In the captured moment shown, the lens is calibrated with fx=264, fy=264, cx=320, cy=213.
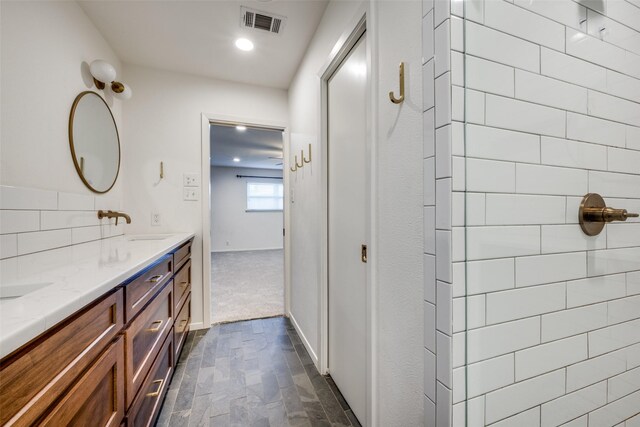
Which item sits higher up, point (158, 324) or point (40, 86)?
point (40, 86)

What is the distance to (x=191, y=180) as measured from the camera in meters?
2.51

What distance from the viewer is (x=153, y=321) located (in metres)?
1.29

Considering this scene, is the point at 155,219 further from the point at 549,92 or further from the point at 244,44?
the point at 549,92

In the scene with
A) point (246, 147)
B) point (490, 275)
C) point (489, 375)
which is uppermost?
point (246, 147)

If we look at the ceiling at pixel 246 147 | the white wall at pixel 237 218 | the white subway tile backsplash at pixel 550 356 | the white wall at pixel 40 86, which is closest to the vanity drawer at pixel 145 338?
the white wall at pixel 40 86

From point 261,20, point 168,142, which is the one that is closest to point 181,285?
point 168,142

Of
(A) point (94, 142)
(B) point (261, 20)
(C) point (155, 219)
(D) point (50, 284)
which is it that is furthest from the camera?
(C) point (155, 219)

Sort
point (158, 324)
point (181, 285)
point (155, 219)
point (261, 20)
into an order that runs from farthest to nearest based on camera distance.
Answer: point (155, 219) → point (181, 285) → point (261, 20) → point (158, 324)

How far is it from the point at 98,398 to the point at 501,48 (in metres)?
1.50

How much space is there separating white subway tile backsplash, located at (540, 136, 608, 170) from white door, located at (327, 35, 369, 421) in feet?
2.05

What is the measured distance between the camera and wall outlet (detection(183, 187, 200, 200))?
250 cm

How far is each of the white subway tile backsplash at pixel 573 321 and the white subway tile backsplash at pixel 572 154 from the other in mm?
448

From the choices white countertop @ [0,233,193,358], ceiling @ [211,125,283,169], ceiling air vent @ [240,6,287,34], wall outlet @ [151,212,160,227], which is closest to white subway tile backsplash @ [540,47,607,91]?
white countertop @ [0,233,193,358]

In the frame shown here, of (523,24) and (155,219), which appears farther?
(155,219)
